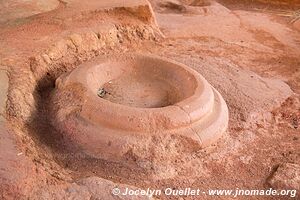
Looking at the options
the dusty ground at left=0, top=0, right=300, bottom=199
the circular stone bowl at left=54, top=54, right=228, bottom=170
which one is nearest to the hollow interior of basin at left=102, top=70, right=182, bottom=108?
the circular stone bowl at left=54, top=54, right=228, bottom=170

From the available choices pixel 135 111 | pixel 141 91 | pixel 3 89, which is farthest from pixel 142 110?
pixel 3 89

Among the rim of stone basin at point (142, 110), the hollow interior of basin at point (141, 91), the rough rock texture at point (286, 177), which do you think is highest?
the rim of stone basin at point (142, 110)

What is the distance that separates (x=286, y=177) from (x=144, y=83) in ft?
4.47

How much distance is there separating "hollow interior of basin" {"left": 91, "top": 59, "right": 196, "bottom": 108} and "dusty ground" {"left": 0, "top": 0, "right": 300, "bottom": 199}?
46 centimetres

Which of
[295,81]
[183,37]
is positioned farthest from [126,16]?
[295,81]

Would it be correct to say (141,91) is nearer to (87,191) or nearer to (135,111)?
(135,111)

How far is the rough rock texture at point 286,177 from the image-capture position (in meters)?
2.76

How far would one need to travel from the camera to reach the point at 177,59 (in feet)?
13.7

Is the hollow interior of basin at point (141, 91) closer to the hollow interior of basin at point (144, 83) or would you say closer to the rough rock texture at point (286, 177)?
the hollow interior of basin at point (144, 83)

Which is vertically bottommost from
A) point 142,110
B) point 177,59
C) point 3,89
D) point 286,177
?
point 286,177

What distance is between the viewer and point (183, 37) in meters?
4.89

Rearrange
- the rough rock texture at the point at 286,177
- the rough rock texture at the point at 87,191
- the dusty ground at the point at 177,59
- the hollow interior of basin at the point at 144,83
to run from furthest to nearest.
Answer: the hollow interior of basin at the point at 144,83, the rough rock texture at the point at 286,177, the dusty ground at the point at 177,59, the rough rock texture at the point at 87,191

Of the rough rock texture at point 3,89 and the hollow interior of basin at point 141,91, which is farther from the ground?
the rough rock texture at point 3,89

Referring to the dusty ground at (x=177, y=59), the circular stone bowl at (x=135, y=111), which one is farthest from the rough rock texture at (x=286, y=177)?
the circular stone bowl at (x=135, y=111)
